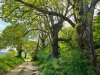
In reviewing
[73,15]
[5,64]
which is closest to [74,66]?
[73,15]

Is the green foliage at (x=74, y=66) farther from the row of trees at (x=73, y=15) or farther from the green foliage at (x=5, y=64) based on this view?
the green foliage at (x=5, y=64)

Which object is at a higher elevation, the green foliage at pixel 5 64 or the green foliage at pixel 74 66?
the green foliage at pixel 74 66

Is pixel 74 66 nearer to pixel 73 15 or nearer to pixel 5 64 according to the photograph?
pixel 73 15

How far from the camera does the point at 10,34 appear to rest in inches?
993

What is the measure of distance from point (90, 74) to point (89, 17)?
13.0 feet

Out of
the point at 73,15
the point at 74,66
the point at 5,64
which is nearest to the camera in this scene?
the point at 74,66

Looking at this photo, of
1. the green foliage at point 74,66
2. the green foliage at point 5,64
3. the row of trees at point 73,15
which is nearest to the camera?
the row of trees at point 73,15

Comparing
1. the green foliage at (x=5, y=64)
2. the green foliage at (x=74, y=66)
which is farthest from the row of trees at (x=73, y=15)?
the green foliage at (x=5, y=64)

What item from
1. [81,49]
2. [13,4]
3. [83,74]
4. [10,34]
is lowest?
[83,74]

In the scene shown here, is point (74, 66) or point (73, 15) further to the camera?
point (73, 15)

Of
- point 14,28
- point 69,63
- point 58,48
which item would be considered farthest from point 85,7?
point 58,48

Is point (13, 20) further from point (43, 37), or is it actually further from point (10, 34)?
point (43, 37)

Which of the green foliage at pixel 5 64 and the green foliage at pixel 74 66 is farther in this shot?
the green foliage at pixel 5 64

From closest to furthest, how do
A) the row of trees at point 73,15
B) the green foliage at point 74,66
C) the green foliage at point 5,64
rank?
the row of trees at point 73,15
the green foliage at point 74,66
the green foliage at point 5,64
